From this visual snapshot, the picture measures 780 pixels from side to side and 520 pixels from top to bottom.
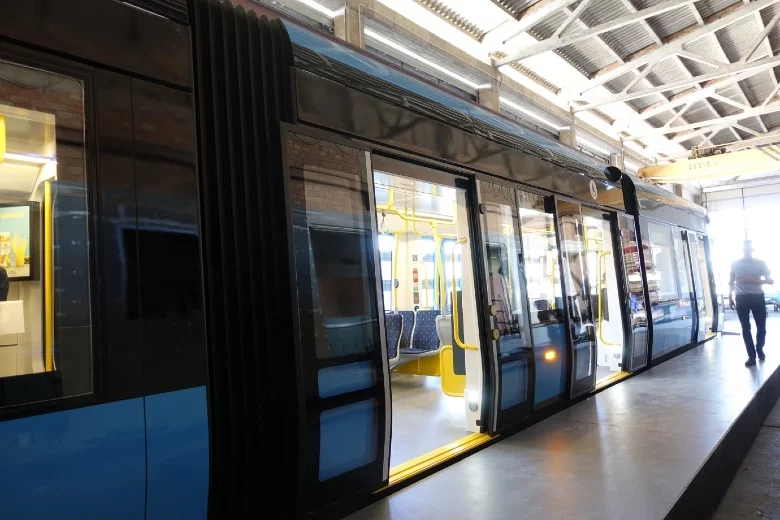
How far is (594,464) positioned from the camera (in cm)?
353

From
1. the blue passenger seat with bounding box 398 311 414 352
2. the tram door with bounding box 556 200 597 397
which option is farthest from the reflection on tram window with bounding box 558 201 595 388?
the blue passenger seat with bounding box 398 311 414 352

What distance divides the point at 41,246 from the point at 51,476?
731mm

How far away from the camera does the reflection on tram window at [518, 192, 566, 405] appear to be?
15.0ft

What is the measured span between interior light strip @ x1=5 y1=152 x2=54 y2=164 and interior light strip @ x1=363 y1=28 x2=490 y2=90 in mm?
5544

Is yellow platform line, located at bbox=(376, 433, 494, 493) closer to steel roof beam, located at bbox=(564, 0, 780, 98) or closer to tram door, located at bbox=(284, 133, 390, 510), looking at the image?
tram door, located at bbox=(284, 133, 390, 510)

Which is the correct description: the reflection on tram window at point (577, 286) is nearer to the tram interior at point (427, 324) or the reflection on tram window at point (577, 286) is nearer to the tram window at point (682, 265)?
the tram interior at point (427, 324)

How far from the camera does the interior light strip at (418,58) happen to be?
7.06 meters

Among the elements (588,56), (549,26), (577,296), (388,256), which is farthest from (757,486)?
(588,56)

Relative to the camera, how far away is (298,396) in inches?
97.2

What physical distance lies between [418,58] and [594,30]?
101 inches

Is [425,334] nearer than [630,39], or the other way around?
[425,334]

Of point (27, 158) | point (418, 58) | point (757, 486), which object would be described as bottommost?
point (757, 486)

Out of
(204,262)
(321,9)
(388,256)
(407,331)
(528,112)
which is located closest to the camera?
(204,262)

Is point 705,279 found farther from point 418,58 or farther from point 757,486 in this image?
point 757,486
